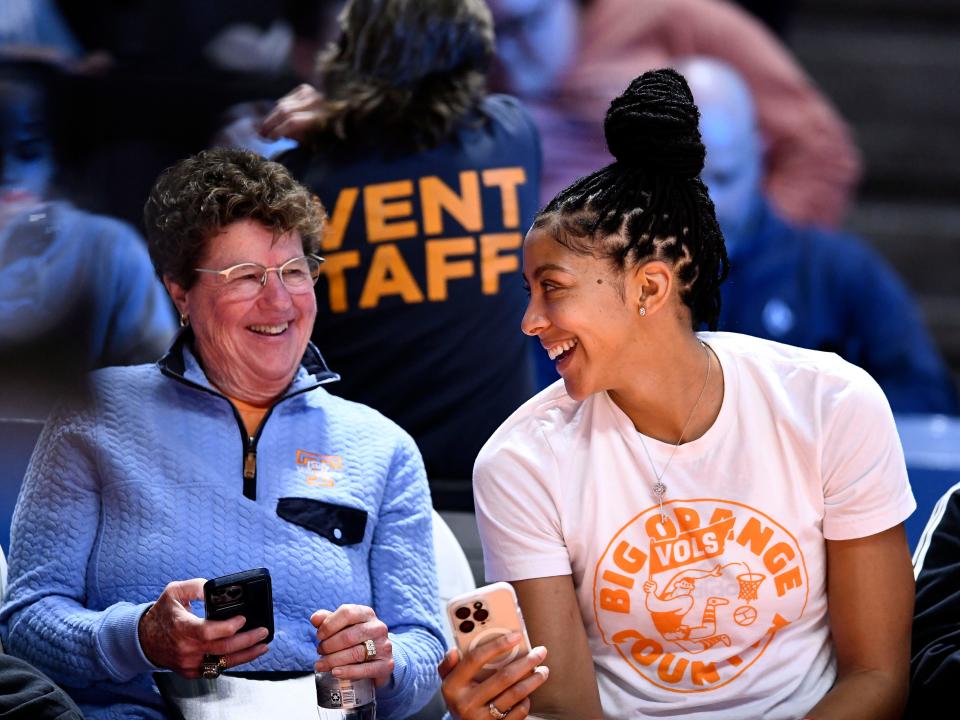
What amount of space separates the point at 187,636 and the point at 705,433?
675 mm

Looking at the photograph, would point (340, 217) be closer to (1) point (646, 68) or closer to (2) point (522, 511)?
(2) point (522, 511)

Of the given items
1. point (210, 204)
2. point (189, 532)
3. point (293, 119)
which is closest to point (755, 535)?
point (189, 532)

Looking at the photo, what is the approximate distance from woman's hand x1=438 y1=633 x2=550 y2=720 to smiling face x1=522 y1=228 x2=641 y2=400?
13.8 inches

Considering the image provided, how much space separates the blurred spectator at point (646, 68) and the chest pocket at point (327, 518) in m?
1.89

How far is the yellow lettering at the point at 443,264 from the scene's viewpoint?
2.26 meters

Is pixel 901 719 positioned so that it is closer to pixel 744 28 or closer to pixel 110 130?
pixel 110 130

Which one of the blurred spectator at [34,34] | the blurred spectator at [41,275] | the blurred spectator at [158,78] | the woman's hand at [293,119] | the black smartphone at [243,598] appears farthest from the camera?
the woman's hand at [293,119]

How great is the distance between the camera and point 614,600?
5.25 ft

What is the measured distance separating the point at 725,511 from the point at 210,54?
178 centimetres

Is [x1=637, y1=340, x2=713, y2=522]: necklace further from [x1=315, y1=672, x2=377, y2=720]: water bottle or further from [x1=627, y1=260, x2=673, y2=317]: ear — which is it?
[x1=315, y1=672, x2=377, y2=720]: water bottle

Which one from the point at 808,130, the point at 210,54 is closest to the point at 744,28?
the point at 808,130

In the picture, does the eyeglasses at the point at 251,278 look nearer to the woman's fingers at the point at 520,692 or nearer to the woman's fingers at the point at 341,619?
the woman's fingers at the point at 341,619

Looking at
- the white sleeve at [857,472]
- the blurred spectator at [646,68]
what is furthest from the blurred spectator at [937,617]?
the blurred spectator at [646,68]

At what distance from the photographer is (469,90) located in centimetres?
233
